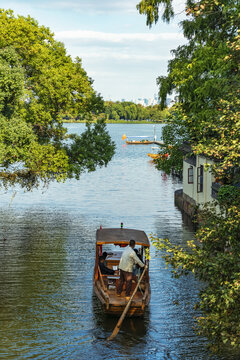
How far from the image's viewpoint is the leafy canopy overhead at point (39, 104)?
31000mm

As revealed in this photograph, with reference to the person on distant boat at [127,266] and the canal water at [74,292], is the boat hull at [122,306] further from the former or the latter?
the canal water at [74,292]

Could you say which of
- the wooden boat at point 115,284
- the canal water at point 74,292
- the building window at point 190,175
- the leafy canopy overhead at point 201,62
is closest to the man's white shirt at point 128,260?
the wooden boat at point 115,284

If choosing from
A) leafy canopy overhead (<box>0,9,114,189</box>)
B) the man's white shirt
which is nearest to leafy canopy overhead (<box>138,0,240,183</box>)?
the man's white shirt

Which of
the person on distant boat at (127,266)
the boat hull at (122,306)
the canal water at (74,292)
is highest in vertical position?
the person on distant boat at (127,266)

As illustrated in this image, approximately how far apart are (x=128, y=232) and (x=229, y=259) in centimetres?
1210

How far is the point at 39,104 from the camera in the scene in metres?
33.6

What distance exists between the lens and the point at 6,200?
50438mm

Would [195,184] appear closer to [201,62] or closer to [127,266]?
[201,62]

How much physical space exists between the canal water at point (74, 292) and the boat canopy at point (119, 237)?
2.55 m

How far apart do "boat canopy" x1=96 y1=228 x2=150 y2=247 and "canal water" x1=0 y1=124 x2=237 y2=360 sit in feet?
8.36

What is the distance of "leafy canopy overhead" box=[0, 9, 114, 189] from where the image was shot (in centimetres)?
3100

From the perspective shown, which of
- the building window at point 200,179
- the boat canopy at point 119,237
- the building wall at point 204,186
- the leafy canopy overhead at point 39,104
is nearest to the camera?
the boat canopy at point 119,237

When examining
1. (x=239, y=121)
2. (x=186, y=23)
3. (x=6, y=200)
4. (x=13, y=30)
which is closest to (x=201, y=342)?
(x=239, y=121)

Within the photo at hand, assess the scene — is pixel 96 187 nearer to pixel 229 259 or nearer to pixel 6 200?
pixel 6 200
